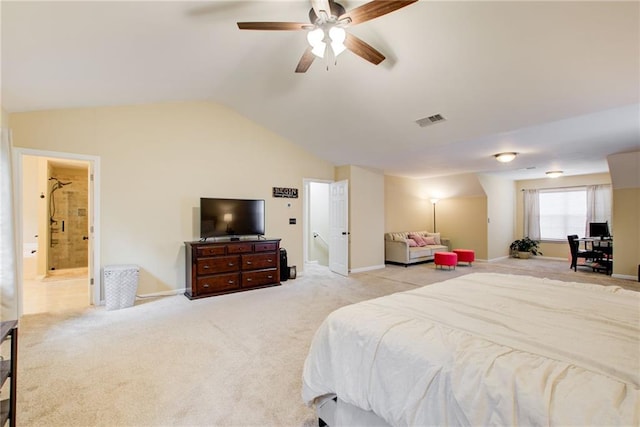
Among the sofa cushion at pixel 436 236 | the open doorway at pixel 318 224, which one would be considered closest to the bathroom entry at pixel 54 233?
the open doorway at pixel 318 224

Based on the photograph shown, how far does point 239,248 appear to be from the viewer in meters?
4.84

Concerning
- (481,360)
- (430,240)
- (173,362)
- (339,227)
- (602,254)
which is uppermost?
(339,227)

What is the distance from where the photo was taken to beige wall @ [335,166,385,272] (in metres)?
6.45

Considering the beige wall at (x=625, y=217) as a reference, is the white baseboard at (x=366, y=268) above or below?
below

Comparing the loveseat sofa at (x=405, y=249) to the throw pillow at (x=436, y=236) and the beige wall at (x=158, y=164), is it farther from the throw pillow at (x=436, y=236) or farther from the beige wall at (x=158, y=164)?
the beige wall at (x=158, y=164)

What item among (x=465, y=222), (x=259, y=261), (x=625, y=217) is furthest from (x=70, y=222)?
(x=625, y=217)

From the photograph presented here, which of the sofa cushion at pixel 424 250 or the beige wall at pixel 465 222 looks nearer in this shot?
the sofa cushion at pixel 424 250

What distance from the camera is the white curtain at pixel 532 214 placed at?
8.76 m

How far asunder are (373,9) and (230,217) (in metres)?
3.85

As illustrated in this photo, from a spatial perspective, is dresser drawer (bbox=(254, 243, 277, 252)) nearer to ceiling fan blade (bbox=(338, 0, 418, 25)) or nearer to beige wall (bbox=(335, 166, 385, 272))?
beige wall (bbox=(335, 166, 385, 272))

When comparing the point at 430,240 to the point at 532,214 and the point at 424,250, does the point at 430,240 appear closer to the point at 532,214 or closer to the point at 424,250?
the point at 424,250

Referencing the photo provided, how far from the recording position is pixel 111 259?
4246mm

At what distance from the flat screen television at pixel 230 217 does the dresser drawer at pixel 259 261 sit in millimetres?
418

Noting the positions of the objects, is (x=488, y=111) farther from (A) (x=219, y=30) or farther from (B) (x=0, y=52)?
(B) (x=0, y=52)
